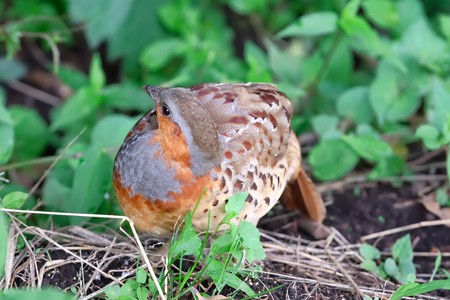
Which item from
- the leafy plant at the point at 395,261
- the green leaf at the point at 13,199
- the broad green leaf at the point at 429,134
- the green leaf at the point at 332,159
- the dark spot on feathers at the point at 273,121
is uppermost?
the green leaf at the point at 13,199

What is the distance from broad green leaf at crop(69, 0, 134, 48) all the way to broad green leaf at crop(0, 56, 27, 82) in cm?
70

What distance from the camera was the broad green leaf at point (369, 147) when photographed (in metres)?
3.68

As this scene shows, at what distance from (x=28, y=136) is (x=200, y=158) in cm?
200

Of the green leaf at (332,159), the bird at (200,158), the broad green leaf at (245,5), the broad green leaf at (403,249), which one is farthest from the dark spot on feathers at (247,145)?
the broad green leaf at (245,5)

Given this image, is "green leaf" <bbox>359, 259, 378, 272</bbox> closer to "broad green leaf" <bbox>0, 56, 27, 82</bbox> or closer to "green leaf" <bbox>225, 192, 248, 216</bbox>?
"green leaf" <bbox>225, 192, 248, 216</bbox>

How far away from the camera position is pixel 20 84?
4.91 meters

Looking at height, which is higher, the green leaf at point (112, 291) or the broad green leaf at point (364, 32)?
the broad green leaf at point (364, 32)

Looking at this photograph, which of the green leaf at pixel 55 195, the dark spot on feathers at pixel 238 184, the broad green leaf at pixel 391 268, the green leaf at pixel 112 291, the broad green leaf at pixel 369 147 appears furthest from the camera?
the broad green leaf at pixel 369 147

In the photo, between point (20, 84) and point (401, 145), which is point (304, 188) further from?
point (20, 84)

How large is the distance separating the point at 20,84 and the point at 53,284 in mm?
2477

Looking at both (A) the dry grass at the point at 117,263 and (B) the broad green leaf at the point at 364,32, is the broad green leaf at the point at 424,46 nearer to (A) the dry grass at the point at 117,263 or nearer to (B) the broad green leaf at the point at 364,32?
(B) the broad green leaf at the point at 364,32

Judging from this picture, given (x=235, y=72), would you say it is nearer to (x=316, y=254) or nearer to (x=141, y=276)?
(x=316, y=254)

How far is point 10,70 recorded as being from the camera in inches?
191

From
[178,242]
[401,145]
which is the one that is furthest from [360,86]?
[178,242]
